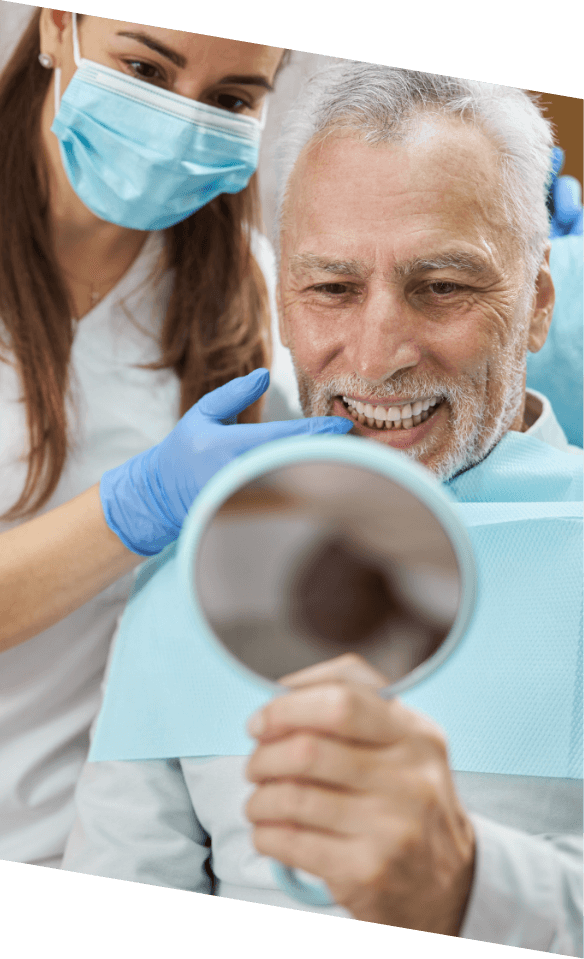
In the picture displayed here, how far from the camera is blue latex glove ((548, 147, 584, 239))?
1.18m

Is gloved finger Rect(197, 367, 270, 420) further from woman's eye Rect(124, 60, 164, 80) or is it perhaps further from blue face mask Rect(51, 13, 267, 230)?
woman's eye Rect(124, 60, 164, 80)

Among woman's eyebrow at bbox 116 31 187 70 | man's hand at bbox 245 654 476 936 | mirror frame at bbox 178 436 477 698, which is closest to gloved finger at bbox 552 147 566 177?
woman's eyebrow at bbox 116 31 187 70

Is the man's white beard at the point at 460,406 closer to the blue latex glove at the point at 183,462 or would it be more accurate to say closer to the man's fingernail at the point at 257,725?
the blue latex glove at the point at 183,462

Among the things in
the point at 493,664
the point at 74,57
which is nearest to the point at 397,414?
the point at 493,664

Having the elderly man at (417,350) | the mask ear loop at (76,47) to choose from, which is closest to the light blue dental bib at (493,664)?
the elderly man at (417,350)

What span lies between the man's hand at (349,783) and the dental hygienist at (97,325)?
0.51 m

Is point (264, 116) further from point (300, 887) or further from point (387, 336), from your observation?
point (300, 887)

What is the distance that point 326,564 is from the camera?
0.85 meters

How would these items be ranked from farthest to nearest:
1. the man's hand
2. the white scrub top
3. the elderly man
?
the white scrub top, the elderly man, the man's hand

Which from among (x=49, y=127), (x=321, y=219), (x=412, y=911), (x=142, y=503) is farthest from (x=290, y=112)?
(x=412, y=911)

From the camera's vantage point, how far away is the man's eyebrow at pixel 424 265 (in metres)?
1.12

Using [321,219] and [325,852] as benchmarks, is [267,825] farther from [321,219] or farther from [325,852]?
[321,219]

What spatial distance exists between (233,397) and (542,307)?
460 mm

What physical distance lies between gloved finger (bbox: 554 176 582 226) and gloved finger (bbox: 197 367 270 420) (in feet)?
1.57
